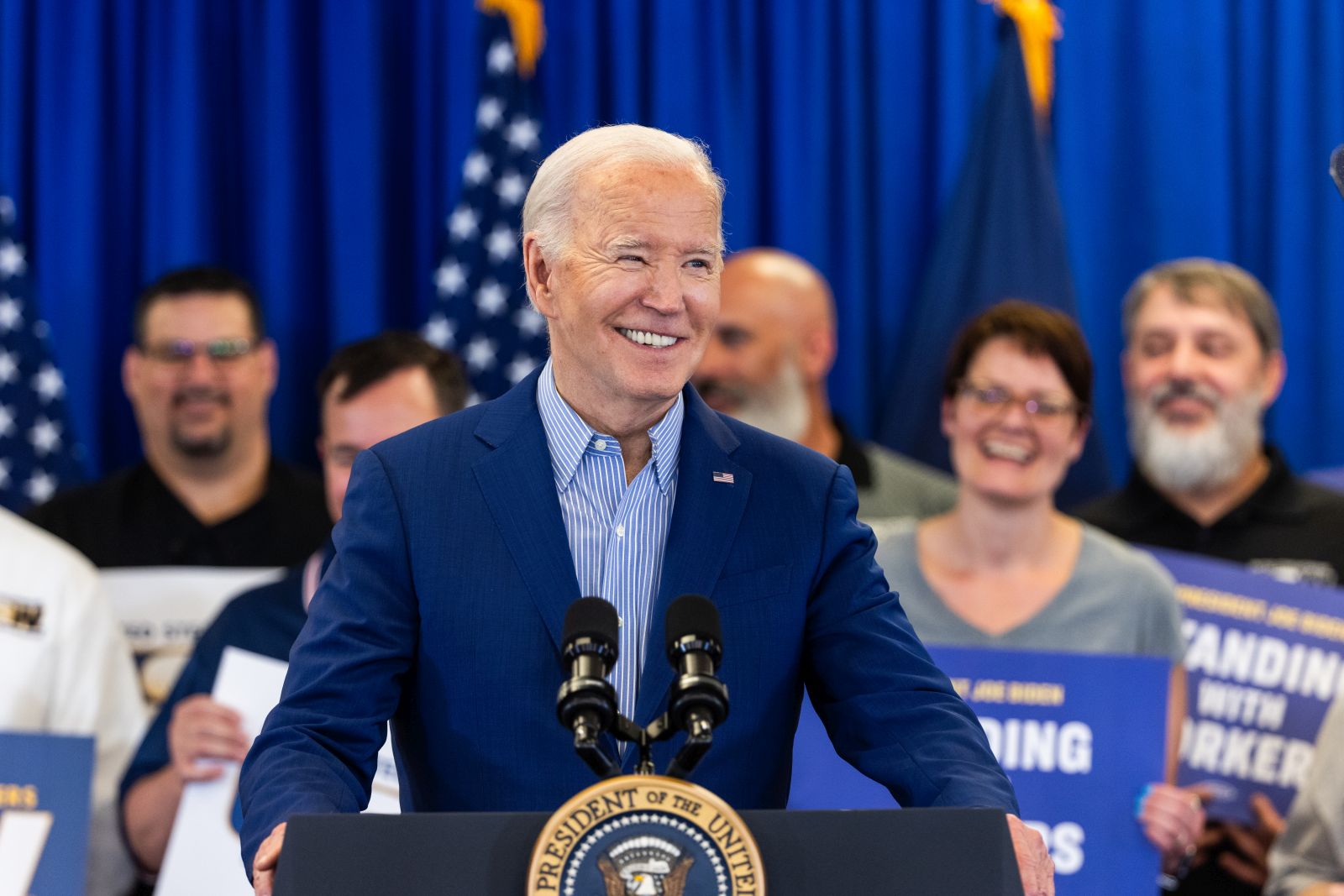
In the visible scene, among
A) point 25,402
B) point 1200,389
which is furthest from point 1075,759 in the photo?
point 25,402

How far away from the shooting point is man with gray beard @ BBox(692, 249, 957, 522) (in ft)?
15.5

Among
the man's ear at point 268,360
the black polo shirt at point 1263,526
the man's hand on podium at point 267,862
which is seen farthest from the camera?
the man's ear at point 268,360

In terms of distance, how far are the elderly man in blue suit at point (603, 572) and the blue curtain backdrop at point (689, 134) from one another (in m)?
3.06

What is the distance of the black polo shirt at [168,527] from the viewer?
15.0 ft

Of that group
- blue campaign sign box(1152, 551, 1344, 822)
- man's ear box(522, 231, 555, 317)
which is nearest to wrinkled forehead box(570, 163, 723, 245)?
man's ear box(522, 231, 555, 317)

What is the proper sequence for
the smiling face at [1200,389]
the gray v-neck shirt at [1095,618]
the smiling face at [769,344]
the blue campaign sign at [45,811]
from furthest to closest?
1. the smiling face at [769,344]
2. the smiling face at [1200,389]
3. the gray v-neck shirt at [1095,618]
4. the blue campaign sign at [45,811]

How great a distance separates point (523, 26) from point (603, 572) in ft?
11.0

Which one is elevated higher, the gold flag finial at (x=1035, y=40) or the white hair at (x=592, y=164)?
the gold flag finial at (x=1035, y=40)

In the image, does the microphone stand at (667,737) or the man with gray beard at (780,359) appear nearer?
the microphone stand at (667,737)

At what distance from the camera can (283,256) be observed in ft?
16.7

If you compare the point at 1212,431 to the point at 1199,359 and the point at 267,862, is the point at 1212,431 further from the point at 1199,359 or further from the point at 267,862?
the point at 267,862

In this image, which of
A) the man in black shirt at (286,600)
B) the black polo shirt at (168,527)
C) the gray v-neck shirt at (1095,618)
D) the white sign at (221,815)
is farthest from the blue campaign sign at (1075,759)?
the black polo shirt at (168,527)

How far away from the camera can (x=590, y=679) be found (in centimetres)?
158

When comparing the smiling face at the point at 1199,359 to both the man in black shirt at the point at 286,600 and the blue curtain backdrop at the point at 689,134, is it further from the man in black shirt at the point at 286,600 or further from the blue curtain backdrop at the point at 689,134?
the man in black shirt at the point at 286,600
